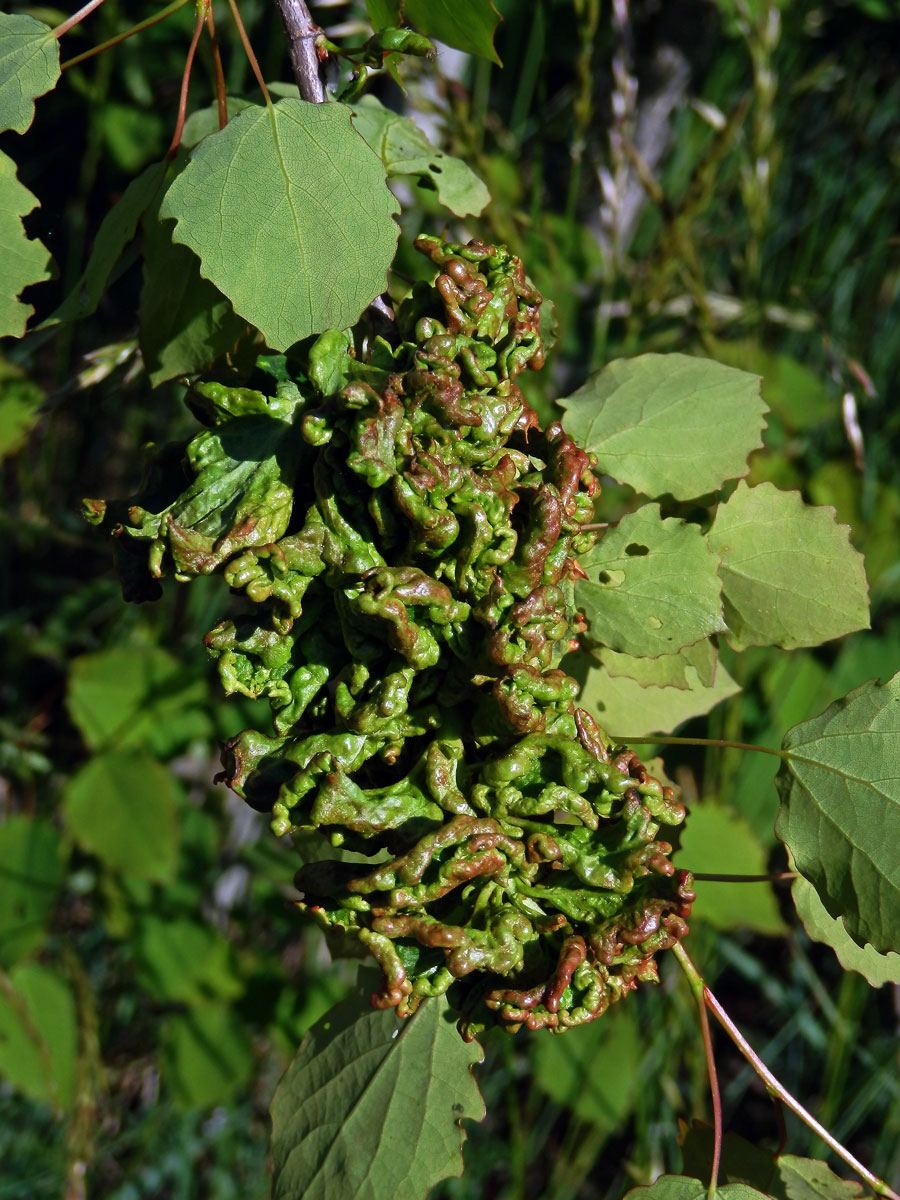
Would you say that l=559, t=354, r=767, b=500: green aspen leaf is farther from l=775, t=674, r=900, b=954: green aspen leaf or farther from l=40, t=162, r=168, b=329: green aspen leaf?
l=40, t=162, r=168, b=329: green aspen leaf

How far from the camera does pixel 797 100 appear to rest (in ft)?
7.11

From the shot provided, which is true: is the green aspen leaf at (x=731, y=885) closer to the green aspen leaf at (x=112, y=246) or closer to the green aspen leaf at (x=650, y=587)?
the green aspen leaf at (x=650, y=587)

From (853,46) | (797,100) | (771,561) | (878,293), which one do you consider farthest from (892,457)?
(771,561)

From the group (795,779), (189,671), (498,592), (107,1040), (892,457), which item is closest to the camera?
(498,592)

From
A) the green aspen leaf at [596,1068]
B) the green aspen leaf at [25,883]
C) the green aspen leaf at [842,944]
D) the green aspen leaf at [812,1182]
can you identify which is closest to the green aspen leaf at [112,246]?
the green aspen leaf at [842,944]

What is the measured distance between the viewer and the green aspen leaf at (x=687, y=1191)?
81cm

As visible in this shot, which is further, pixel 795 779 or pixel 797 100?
pixel 797 100

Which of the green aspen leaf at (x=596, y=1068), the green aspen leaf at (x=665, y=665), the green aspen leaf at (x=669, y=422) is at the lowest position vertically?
the green aspen leaf at (x=596, y=1068)

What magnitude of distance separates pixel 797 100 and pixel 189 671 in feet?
6.32

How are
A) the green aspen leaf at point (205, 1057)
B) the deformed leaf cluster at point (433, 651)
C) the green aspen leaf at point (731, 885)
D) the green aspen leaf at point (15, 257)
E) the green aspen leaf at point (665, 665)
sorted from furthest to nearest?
the green aspen leaf at point (205, 1057), the green aspen leaf at point (731, 885), the green aspen leaf at point (665, 665), the green aspen leaf at point (15, 257), the deformed leaf cluster at point (433, 651)

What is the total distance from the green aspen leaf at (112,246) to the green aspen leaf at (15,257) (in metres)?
0.04

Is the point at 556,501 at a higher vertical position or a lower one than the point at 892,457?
higher

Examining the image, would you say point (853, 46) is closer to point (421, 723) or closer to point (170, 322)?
point (170, 322)

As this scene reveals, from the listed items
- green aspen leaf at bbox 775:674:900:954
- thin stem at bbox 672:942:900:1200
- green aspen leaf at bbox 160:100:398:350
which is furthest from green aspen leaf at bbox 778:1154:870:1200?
green aspen leaf at bbox 160:100:398:350
